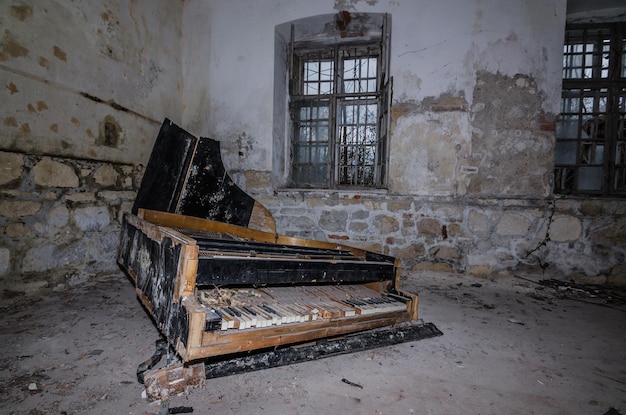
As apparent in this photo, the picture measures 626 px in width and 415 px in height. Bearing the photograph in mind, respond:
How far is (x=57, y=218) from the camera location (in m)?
3.00

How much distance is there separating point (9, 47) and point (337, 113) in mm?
3693

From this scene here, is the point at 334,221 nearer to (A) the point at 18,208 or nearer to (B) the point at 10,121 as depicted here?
(A) the point at 18,208

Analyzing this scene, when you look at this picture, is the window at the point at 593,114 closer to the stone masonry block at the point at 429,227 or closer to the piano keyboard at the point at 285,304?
the stone masonry block at the point at 429,227

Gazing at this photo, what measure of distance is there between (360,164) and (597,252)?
10.2 feet

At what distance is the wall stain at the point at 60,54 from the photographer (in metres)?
2.89

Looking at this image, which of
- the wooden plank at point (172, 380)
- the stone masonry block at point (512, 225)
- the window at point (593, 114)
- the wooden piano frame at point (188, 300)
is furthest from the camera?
the window at point (593, 114)

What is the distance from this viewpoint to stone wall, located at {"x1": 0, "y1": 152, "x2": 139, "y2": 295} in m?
2.65

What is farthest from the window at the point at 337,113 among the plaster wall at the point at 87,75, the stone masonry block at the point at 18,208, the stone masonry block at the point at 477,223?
the stone masonry block at the point at 18,208

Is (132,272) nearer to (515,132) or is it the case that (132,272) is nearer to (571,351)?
(571,351)

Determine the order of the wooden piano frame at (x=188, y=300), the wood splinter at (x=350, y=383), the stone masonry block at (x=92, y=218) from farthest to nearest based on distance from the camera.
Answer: the stone masonry block at (x=92, y=218) → the wood splinter at (x=350, y=383) → the wooden piano frame at (x=188, y=300)

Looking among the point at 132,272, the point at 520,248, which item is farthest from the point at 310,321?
the point at 520,248

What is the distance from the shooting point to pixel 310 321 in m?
1.72

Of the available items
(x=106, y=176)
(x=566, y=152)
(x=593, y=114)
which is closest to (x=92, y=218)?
(x=106, y=176)

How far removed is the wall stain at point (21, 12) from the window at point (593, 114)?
6.07 metres
